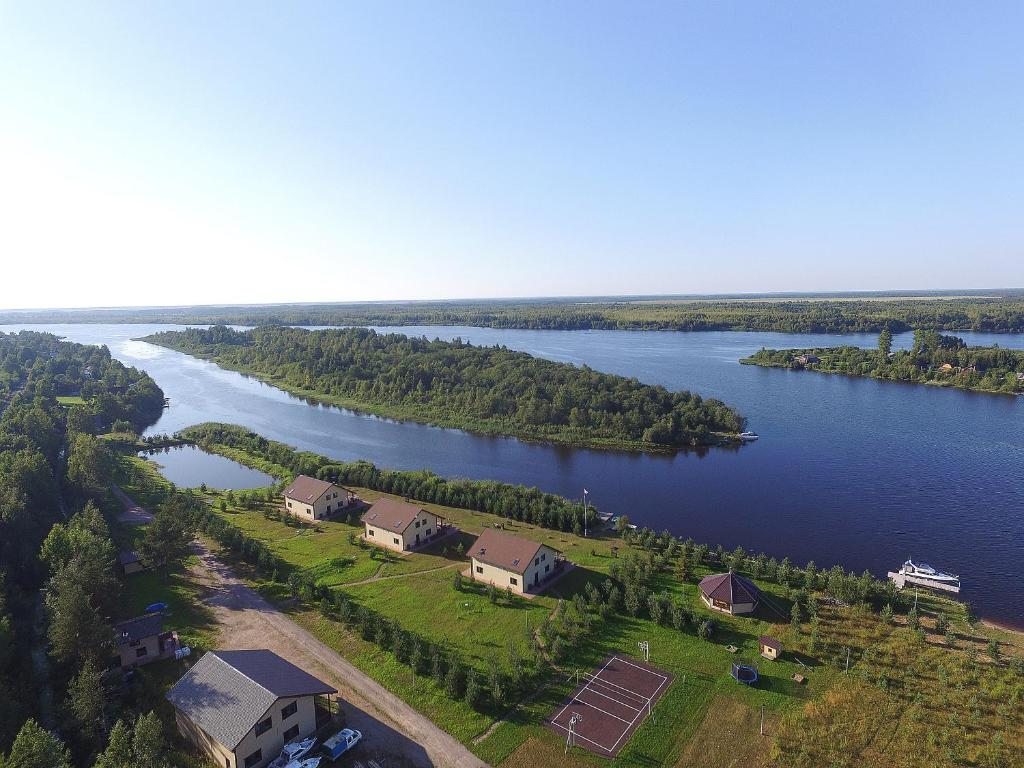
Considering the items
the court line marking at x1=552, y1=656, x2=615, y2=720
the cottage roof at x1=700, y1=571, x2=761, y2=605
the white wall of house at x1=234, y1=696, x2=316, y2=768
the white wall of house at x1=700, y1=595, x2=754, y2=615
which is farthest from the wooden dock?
the white wall of house at x1=234, y1=696, x2=316, y2=768

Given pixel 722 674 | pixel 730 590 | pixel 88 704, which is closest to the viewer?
pixel 88 704

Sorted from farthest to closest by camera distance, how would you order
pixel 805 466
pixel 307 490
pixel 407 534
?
1. pixel 805 466
2. pixel 307 490
3. pixel 407 534

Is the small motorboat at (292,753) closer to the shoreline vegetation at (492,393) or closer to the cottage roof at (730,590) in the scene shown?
the cottage roof at (730,590)

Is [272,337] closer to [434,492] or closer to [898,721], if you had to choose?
[434,492]

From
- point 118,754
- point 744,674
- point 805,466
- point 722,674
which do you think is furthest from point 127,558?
point 805,466

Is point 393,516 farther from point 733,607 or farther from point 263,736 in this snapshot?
point 733,607
